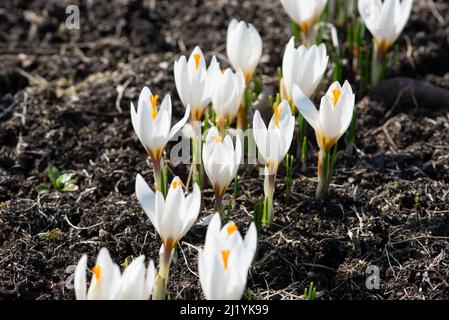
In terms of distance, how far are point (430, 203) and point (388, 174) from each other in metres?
0.26

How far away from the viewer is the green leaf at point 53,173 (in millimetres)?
3400

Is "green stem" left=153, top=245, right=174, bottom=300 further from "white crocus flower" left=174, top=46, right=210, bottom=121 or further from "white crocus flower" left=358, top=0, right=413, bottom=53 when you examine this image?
"white crocus flower" left=358, top=0, right=413, bottom=53

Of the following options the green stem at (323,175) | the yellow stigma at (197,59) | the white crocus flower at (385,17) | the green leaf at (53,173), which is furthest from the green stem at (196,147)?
the white crocus flower at (385,17)

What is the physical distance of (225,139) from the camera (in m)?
2.79

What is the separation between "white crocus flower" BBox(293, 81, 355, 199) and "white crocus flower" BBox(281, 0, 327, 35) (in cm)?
70

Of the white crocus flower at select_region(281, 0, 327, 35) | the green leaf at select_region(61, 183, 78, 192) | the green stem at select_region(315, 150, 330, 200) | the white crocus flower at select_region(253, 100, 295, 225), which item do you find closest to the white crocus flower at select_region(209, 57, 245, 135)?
the white crocus flower at select_region(253, 100, 295, 225)

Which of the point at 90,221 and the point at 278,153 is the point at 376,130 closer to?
the point at 278,153

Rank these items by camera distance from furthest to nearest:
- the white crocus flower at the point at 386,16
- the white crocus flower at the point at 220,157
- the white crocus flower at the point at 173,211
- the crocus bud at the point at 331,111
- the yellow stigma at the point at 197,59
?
the white crocus flower at the point at 386,16, the yellow stigma at the point at 197,59, the crocus bud at the point at 331,111, the white crocus flower at the point at 220,157, the white crocus flower at the point at 173,211

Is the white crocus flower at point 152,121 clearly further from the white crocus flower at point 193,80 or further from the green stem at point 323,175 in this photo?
the green stem at point 323,175

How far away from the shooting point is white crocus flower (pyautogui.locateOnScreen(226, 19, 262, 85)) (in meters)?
3.33

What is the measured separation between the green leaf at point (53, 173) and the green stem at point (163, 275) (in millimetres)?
914

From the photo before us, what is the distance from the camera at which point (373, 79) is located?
3.81 metres

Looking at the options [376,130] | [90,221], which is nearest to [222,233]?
[90,221]
